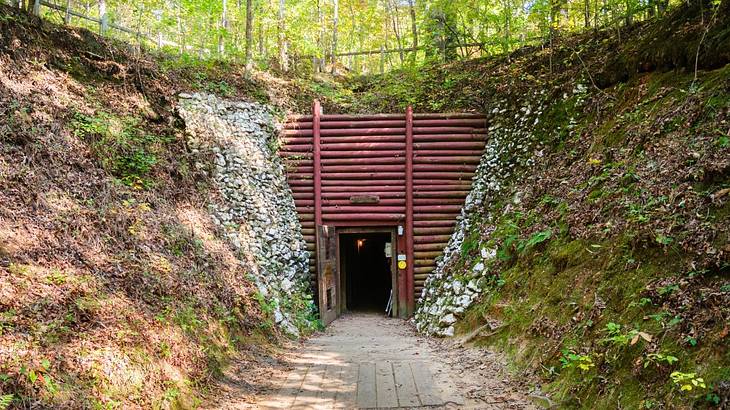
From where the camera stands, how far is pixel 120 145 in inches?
312

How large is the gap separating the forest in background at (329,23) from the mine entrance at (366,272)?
6.28 metres

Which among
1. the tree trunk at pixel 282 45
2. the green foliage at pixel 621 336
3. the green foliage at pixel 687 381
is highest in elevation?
the tree trunk at pixel 282 45

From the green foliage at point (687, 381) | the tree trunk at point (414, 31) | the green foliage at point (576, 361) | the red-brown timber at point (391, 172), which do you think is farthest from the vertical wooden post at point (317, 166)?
the green foliage at point (687, 381)

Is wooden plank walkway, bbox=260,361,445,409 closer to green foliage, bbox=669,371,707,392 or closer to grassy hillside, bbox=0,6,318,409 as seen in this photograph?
grassy hillside, bbox=0,6,318,409

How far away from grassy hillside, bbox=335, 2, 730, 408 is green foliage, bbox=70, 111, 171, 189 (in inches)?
230

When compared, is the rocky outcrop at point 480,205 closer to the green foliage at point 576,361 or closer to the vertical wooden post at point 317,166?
the vertical wooden post at point 317,166

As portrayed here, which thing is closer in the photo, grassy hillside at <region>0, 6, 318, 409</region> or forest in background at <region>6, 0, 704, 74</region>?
grassy hillside at <region>0, 6, 318, 409</region>

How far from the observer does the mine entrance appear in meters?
14.7

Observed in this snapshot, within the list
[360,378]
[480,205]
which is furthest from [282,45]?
[360,378]

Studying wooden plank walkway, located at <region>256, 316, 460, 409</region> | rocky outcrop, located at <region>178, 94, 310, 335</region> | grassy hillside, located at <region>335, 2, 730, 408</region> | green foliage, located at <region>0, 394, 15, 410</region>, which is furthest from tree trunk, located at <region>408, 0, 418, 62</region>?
green foliage, located at <region>0, 394, 15, 410</region>

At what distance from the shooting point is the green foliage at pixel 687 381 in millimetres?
3068

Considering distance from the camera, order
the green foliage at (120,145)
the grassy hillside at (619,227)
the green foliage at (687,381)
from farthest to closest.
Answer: the green foliage at (120,145), the grassy hillside at (619,227), the green foliage at (687,381)

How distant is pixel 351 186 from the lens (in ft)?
36.5

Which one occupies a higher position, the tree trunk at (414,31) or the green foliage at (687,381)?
the tree trunk at (414,31)
